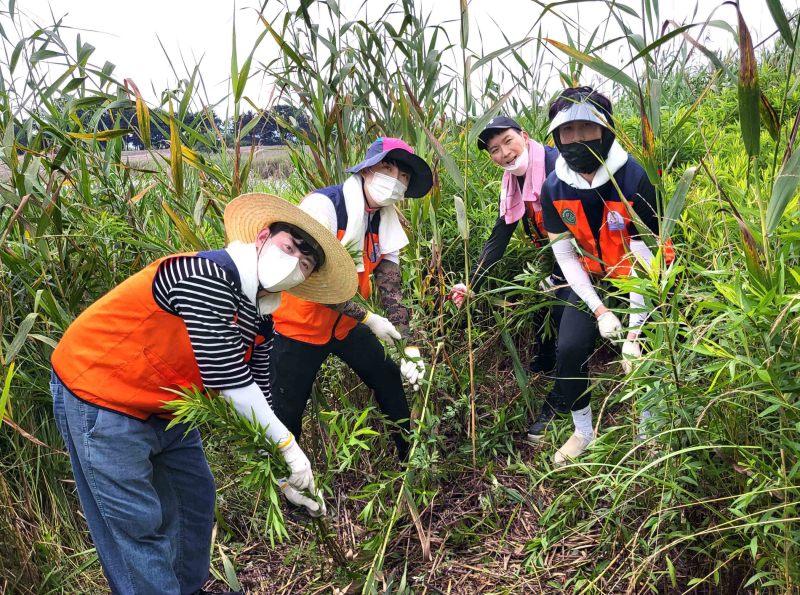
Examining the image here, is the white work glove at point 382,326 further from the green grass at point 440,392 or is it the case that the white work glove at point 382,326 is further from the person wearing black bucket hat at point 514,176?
the person wearing black bucket hat at point 514,176

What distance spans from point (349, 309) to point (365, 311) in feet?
0.28

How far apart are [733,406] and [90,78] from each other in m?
2.31

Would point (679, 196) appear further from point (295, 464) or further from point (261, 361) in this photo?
point (261, 361)

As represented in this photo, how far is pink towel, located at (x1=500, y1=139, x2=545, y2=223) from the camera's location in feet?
8.69

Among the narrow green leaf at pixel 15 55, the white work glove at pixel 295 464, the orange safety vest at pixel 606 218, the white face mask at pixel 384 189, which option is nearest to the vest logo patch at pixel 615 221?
the orange safety vest at pixel 606 218

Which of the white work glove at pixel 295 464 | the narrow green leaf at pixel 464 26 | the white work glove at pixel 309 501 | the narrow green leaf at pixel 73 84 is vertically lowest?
the white work glove at pixel 309 501

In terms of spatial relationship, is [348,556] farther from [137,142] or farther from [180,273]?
[137,142]

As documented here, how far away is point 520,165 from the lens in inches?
105

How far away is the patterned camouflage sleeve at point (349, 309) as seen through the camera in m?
2.28

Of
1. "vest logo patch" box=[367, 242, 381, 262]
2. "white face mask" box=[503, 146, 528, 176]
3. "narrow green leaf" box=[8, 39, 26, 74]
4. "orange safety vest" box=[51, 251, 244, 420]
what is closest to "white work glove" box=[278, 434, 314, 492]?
"orange safety vest" box=[51, 251, 244, 420]

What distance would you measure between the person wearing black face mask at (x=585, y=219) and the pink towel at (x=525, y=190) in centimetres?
20

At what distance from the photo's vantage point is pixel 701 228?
1.98 m

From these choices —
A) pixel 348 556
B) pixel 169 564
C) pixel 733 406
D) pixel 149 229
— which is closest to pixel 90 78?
pixel 149 229

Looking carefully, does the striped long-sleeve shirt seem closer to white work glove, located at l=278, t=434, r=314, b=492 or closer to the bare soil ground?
white work glove, located at l=278, t=434, r=314, b=492
